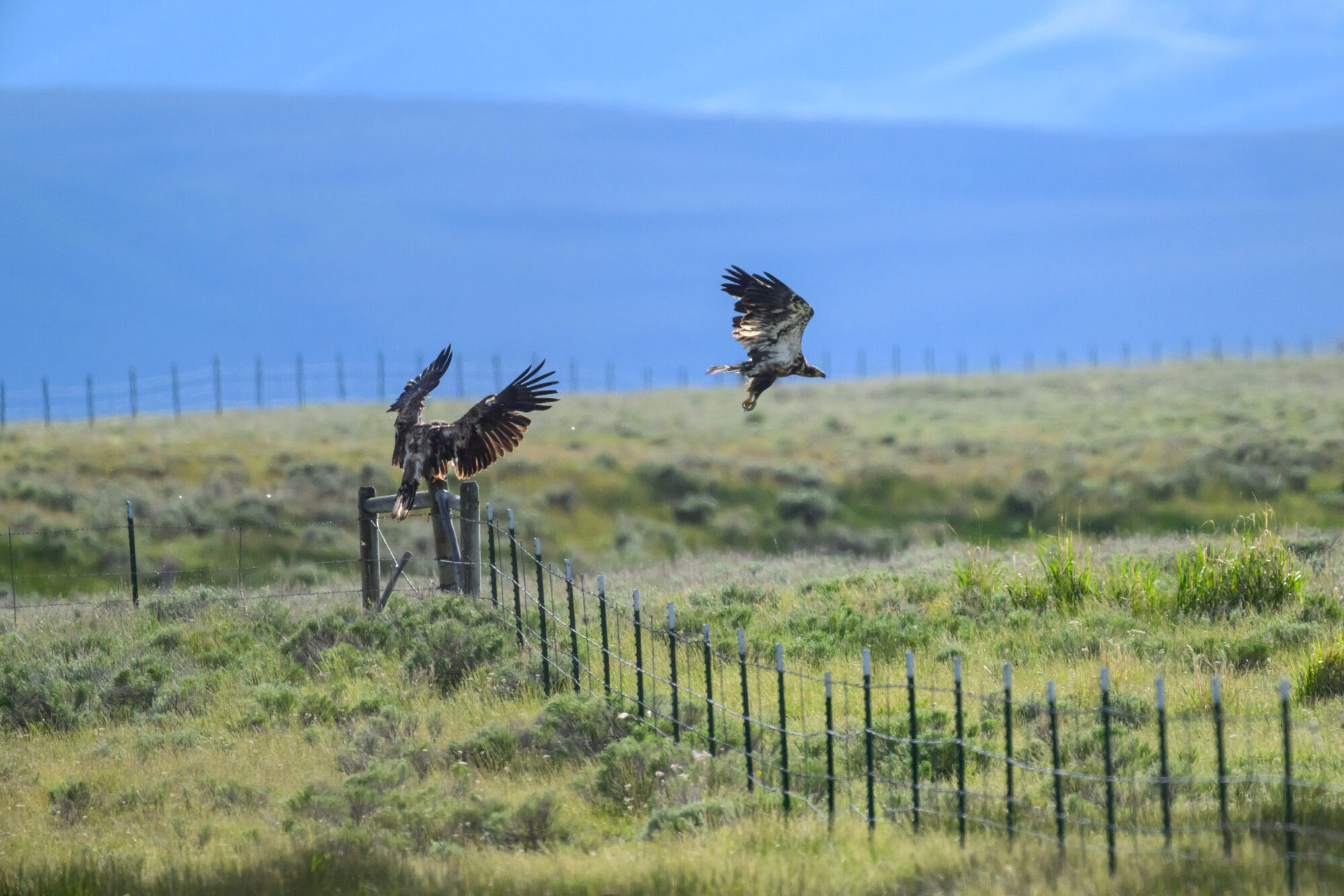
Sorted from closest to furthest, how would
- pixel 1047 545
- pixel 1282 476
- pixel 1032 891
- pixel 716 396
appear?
pixel 1032 891 < pixel 1047 545 < pixel 1282 476 < pixel 716 396

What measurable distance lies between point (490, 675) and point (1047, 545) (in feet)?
21.7

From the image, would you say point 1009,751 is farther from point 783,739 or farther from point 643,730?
point 643,730

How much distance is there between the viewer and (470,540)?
12.7m

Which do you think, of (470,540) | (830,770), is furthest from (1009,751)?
(470,540)

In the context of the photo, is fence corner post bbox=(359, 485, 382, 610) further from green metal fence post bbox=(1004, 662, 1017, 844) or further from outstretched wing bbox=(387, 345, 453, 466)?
green metal fence post bbox=(1004, 662, 1017, 844)

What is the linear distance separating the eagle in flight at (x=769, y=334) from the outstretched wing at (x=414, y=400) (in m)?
4.08

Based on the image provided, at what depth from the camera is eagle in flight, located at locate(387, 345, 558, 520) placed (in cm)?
1057

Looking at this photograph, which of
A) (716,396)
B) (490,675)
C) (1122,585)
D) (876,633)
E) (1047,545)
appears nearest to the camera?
(490,675)

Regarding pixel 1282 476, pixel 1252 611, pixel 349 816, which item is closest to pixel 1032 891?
pixel 349 816

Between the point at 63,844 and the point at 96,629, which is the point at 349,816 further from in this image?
the point at 96,629

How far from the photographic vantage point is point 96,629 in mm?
13828

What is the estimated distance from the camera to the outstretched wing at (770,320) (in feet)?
23.5

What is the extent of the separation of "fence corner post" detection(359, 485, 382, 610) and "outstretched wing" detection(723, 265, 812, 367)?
6.41 meters

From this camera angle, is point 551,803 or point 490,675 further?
point 490,675
